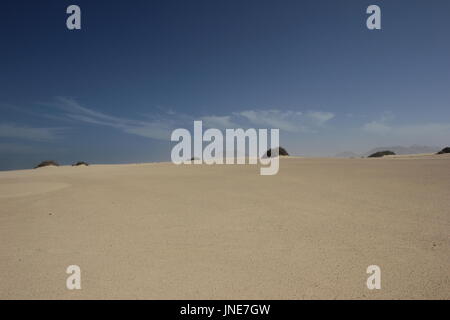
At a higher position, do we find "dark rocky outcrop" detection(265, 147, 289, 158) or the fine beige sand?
"dark rocky outcrop" detection(265, 147, 289, 158)

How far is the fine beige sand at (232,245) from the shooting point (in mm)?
2422

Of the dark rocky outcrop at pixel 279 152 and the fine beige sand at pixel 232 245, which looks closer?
the fine beige sand at pixel 232 245

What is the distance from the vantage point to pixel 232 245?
3363 millimetres

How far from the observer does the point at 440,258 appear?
9.49ft

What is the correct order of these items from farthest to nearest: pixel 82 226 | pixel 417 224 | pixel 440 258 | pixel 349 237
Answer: pixel 82 226, pixel 417 224, pixel 349 237, pixel 440 258

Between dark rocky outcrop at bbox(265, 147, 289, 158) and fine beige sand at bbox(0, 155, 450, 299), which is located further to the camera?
dark rocky outcrop at bbox(265, 147, 289, 158)

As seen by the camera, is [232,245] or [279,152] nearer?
[232,245]

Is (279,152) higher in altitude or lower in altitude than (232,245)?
higher

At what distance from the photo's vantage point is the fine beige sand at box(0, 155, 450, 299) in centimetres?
242

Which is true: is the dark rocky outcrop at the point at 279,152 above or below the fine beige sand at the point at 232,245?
above
